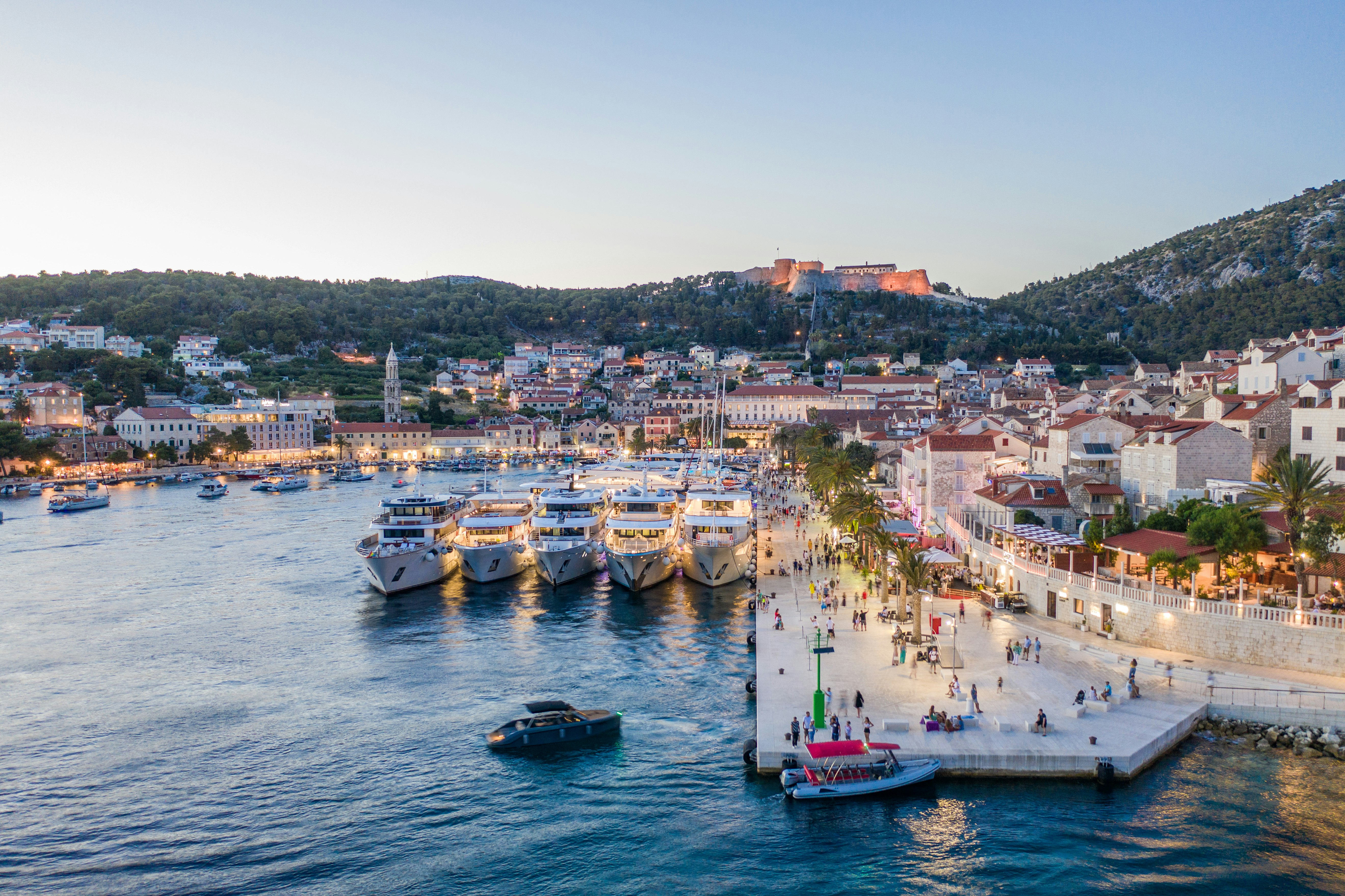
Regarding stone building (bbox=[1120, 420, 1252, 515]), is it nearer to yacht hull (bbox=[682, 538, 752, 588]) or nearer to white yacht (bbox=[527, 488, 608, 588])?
yacht hull (bbox=[682, 538, 752, 588])

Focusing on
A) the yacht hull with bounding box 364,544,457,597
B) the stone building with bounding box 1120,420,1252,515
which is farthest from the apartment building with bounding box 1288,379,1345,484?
the yacht hull with bounding box 364,544,457,597

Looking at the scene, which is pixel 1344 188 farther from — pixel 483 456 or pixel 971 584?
pixel 971 584

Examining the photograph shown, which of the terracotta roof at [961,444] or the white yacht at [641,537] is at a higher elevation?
the terracotta roof at [961,444]

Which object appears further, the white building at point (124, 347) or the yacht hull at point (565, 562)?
the white building at point (124, 347)

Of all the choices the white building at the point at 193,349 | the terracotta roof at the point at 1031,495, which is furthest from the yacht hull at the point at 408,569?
the white building at the point at 193,349

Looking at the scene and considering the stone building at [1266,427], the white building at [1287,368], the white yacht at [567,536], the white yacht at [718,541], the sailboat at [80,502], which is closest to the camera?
the stone building at [1266,427]

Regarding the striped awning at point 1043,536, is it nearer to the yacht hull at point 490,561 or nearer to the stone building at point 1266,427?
the stone building at point 1266,427

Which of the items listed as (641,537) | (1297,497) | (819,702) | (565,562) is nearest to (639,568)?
(641,537)

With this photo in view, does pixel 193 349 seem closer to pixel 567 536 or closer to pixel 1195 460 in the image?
pixel 567 536
